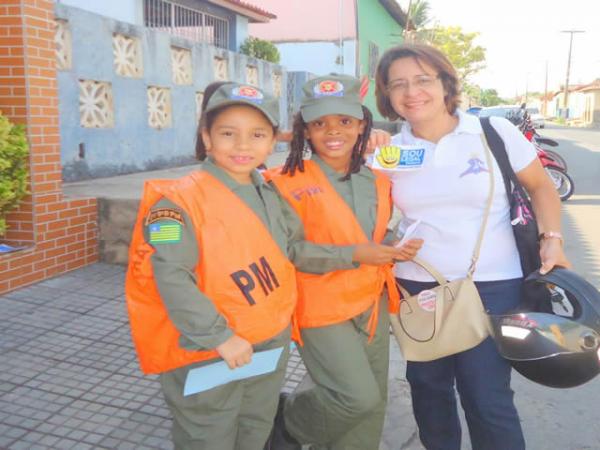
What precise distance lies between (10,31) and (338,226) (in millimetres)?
3584

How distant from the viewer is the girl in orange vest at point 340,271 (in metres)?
2.28

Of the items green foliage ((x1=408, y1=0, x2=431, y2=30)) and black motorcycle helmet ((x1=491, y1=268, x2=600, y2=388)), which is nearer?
black motorcycle helmet ((x1=491, y1=268, x2=600, y2=388))

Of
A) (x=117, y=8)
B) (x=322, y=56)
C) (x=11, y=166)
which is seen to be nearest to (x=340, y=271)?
(x=11, y=166)

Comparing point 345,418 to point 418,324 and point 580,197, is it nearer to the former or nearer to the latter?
point 418,324

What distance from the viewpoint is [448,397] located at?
2535 mm

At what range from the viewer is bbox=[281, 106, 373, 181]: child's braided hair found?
238 centimetres

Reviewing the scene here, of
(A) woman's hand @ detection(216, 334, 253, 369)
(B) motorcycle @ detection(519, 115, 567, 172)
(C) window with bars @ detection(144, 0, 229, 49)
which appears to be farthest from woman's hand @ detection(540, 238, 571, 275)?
(C) window with bars @ detection(144, 0, 229, 49)

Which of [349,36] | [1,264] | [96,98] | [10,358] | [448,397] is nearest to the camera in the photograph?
[448,397]

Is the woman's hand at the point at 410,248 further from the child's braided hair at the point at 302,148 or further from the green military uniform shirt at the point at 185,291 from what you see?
the green military uniform shirt at the point at 185,291

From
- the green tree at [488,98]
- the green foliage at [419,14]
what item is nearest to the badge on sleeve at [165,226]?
the green foliage at [419,14]

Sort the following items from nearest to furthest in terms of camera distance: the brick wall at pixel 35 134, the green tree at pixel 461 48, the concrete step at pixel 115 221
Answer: the brick wall at pixel 35 134
the concrete step at pixel 115 221
the green tree at pixel 461 48

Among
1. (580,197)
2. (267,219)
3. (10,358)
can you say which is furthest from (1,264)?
(580,197)

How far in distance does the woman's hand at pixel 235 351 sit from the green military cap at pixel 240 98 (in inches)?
29.4

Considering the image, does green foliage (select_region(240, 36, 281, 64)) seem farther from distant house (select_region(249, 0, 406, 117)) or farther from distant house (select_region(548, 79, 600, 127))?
distant house (select_region(548, 79, 600, 127))
